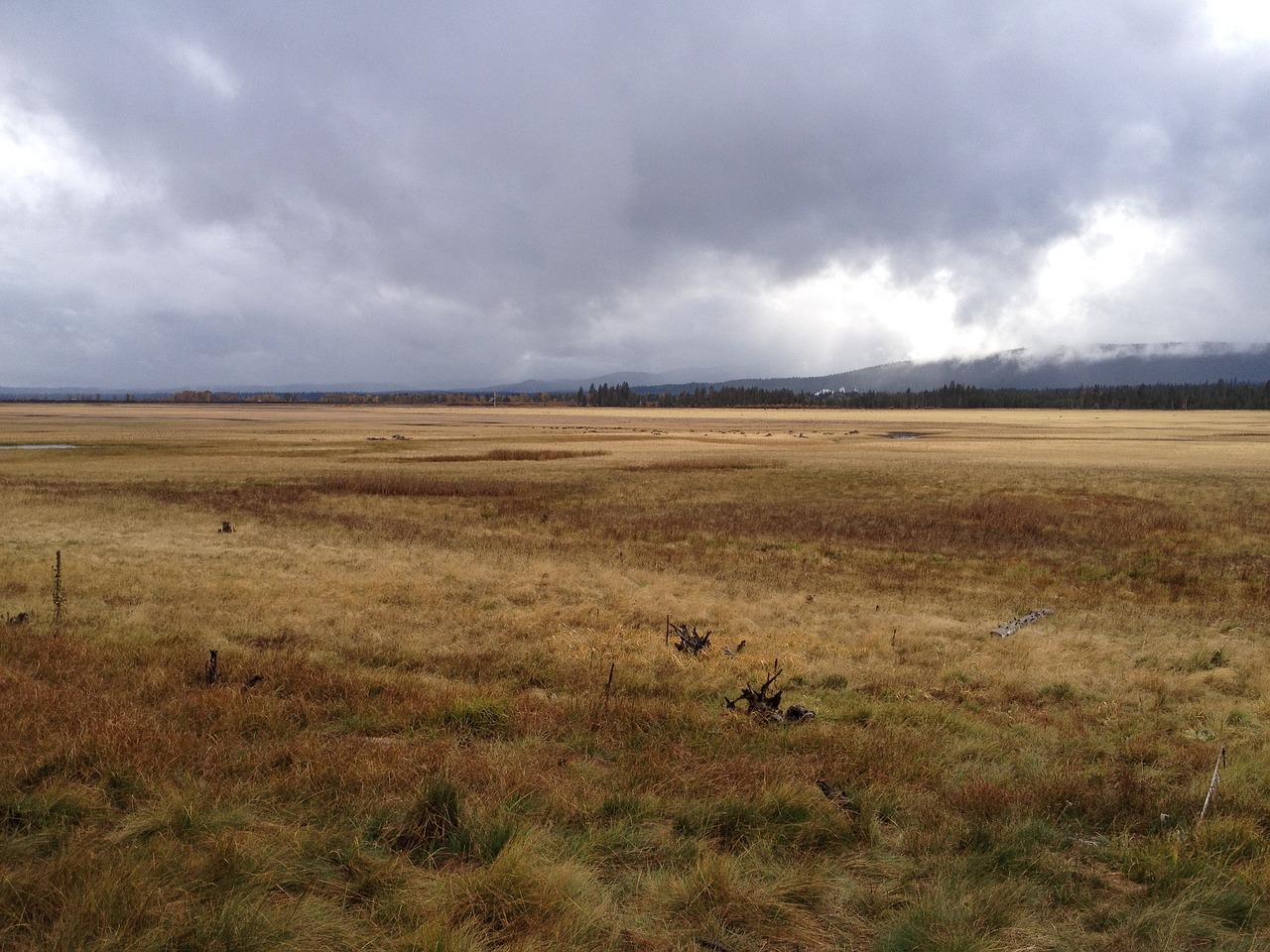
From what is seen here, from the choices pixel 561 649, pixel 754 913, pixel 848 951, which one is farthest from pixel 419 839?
pixel 561 649

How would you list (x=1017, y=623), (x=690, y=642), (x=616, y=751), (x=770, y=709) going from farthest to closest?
(x=1017, y=623) < (x=690, y=642) < (x=770, y=709) < (x=616, y=751)

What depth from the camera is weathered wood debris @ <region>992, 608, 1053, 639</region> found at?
14.8 m

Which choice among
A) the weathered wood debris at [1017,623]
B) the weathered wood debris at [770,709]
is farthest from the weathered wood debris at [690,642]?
the weathered wood debris at [1017,623]

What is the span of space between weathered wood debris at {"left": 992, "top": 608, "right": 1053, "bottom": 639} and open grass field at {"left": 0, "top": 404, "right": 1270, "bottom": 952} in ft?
1.15

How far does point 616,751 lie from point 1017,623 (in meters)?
11.9

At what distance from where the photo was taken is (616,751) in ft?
23.8

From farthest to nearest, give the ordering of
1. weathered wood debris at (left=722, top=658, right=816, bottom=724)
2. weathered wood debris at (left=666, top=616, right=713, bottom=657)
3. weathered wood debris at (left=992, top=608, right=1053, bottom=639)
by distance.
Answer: weathered wood debris at (left=992, top=608, right=1053, bottom=639), weathered wood debris at (left=666, top=616, right=713, bottom=657), weathered wood debris at (left=722, top=658, right=816, bottom=724)

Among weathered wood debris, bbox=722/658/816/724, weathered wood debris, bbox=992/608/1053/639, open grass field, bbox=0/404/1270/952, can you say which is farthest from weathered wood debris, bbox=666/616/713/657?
weathered wood debris, bbox=992/608/1053/639

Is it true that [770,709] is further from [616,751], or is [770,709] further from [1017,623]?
[1017,623]

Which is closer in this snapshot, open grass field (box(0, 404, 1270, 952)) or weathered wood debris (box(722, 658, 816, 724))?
open grass field (box(0, 404, 1270, 952))

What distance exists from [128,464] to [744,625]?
183ft

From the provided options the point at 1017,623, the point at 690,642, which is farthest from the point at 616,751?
the point at 1017,623

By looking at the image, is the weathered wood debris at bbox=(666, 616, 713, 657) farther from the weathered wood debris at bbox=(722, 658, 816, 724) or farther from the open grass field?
the weathered wood debris at bbox=(722, 658, 816, 724)

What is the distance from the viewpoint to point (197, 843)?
4922 mm
